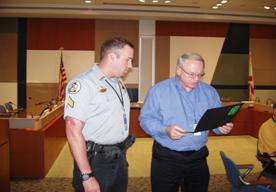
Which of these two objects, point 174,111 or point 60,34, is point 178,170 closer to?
point 174,111

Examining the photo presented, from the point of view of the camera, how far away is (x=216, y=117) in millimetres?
2068

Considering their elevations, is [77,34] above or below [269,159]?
above

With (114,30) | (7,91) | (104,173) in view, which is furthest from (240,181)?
(7,91)

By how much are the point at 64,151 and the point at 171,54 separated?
4768 mm

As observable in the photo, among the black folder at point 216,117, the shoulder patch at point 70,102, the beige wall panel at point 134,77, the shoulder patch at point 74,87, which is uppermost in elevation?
the beige wall panel at point 134,77

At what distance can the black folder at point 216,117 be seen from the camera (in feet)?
6.56

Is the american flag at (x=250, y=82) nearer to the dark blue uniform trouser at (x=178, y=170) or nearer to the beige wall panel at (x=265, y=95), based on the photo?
the beige wall panel at (x=265, y=95)

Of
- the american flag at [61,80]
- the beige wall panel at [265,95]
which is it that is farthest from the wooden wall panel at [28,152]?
the beige wall panel at [265,95]

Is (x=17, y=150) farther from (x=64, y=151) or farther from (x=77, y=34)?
(x=77, y=34)

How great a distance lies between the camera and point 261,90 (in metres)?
10.2

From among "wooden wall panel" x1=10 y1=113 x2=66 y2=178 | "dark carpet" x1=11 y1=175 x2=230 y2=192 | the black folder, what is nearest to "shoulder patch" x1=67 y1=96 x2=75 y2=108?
the black folder

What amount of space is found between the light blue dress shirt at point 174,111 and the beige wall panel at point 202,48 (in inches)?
293

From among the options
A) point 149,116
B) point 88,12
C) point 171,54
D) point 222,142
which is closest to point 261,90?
point 171,54

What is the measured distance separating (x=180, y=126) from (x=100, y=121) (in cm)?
62
